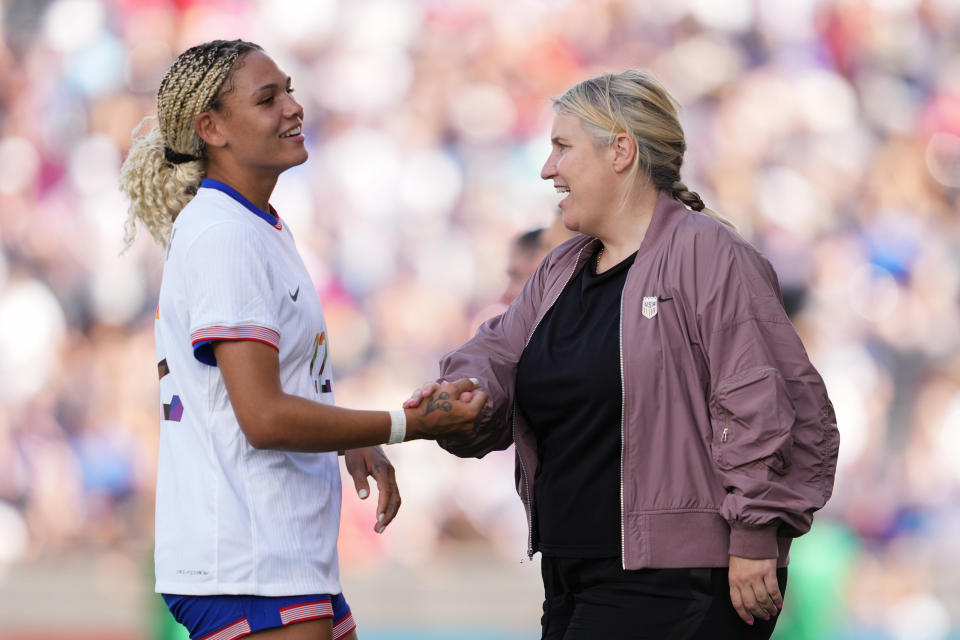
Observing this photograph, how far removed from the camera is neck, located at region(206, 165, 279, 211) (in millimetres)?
2342

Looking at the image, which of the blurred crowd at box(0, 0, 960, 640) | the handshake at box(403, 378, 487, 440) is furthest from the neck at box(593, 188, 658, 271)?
the blurred crowd at box(0, 0, 960, 640)

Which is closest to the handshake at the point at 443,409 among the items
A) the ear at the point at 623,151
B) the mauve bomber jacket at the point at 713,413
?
the mauve bomber jacket at the point at 713,413

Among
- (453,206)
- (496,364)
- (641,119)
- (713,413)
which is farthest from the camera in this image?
(453,206)

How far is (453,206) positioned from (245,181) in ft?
15.1

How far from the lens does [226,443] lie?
2.15 m

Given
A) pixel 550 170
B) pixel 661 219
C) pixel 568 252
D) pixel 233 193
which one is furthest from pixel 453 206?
pixel 233 193

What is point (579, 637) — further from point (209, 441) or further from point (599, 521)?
point (209, 441)

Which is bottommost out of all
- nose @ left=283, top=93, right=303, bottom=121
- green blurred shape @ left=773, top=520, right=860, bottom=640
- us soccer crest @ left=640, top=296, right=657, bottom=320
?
green blurred shape @ left=773, top=520, right=860, bottom=640

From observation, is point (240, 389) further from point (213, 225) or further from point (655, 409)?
point (655, 409)

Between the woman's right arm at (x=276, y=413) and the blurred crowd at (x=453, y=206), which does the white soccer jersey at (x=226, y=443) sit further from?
the blurred crowd at (x=453, y=206)

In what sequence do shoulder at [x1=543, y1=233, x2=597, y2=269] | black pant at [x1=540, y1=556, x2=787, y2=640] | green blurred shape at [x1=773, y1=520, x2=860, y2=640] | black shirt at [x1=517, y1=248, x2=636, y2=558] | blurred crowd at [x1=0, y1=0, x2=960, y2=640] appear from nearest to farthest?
black pant at [x1=540, y1=556, x2=787, y2=640], black shirt at [x1=517, y1=248, x2=636, y2=558], shoulder at [x1=543, y1=233, x2=597, y2=269], green blurred shape at [x1=773, y1=520, x2=860, y2=640], blurred crowd at [x1=0, y1=0, x2=960, y2=640]

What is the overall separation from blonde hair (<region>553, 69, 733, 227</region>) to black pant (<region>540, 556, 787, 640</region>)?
0.72 m

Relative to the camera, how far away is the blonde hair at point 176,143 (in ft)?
7.55

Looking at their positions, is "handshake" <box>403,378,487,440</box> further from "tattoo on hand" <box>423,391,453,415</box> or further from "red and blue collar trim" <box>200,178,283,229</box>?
"red and blue collar trim" <box>200,178,283,229</box>
